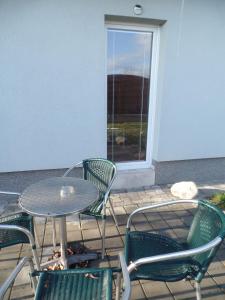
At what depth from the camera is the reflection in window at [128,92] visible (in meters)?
3.45

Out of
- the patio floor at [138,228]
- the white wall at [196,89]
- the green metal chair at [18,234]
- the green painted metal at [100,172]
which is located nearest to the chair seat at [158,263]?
the patio floor at [138,228]

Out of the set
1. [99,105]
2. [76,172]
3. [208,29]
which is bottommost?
[76,172]

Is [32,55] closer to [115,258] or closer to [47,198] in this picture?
[47,198]

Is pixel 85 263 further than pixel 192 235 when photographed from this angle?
Yes

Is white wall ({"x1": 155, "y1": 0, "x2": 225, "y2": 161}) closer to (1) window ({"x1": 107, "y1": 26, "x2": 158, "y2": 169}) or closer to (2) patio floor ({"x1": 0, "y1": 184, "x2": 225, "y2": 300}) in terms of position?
(1) window ({"x1": 107, "y1": 26, "x2": 158, "y2": 169})

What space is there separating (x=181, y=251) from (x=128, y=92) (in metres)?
2.67

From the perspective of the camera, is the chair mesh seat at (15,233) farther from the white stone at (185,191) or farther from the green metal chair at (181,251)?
the white stone at (185,191)

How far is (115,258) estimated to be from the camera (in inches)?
90.2

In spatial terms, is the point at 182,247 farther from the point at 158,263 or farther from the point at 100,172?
the point at 100,172

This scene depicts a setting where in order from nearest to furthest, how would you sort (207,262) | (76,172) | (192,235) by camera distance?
(207,262)
(192,235)
(76,172)

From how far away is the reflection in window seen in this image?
3451 mm

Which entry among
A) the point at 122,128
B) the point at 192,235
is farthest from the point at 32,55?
the point at 192,235

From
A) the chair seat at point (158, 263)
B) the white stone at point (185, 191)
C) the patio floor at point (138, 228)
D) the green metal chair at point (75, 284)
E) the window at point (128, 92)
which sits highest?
the window at point (128, 92)

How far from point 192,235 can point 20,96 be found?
2.65m
